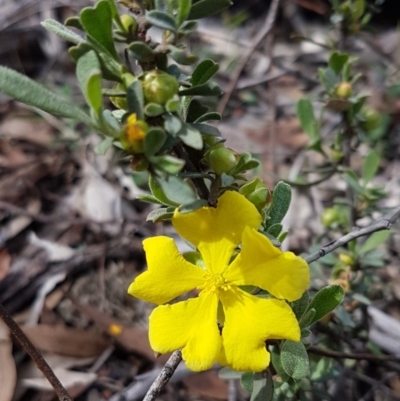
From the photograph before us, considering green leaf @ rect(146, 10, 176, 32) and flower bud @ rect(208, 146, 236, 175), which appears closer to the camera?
green leaf @ rect(146, 10, 176, 32)

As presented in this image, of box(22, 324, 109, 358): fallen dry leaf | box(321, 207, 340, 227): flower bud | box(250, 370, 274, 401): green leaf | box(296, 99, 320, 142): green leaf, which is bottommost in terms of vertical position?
box(22, 324, 109, 358): fallen dry leaf

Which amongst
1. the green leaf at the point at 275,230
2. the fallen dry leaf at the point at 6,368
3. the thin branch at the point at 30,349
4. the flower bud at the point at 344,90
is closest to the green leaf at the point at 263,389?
the green leaf at the point at 275,230

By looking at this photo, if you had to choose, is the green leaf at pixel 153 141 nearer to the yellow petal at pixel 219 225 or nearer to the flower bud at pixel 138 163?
the flower bud at pixel 138 163

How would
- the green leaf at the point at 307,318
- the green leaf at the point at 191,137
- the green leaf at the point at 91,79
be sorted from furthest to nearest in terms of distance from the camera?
the green leaf at the point at 307,318 → the green leaf at the point at 191,137 → the green leaf at the point at 91,79

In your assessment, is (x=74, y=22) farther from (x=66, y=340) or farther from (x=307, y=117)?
(x=66, y=340)

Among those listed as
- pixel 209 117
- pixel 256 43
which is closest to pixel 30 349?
pixel 209 117

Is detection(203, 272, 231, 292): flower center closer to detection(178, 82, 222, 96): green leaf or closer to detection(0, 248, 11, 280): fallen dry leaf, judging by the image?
detection(178, 82, 222, 96): green leaf

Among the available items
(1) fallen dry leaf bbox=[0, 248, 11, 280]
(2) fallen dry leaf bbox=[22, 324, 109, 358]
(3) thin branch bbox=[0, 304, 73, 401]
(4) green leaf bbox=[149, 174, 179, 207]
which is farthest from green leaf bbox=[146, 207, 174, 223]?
(1) fallen dry leaf bbox=[0, 248, 11, 280]
